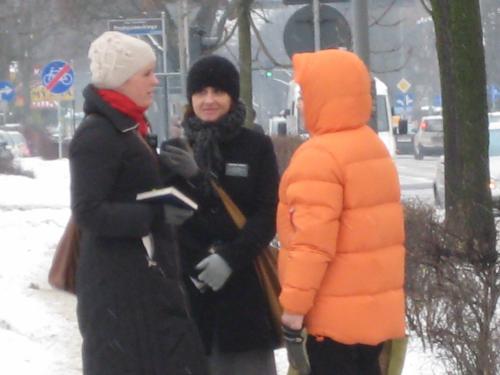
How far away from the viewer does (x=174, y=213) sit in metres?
4.61

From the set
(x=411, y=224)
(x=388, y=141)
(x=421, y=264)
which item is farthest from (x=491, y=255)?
(x=388, y=141)

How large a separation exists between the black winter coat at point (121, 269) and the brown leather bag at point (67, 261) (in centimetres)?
21

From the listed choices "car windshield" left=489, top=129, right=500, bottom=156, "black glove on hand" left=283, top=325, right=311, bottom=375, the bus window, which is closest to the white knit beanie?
"black glove on hand" left=283, top=325, right=311, bottom=375

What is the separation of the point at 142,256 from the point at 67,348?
4.79 metres

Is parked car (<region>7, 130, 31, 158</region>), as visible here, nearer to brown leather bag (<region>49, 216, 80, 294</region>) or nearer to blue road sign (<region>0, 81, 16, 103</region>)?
blue road sign (<region>0, 81, 16, 103</region>)

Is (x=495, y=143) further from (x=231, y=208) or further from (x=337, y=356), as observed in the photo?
(x=337, y=356)

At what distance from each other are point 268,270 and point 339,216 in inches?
36.4

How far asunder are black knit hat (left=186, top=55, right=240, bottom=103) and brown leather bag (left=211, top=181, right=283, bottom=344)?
375mm

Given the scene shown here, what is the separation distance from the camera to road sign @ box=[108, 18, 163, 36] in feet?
61.5

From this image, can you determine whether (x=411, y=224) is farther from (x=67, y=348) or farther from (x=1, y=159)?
(x=1, y=159)

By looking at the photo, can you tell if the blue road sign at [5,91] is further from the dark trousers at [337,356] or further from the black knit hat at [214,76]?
the dark trousers at [337,356]

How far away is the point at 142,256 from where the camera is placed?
4594mm

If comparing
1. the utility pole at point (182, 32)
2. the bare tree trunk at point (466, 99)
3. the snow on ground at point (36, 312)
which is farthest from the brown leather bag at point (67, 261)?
the utility pole at point (182, 32)

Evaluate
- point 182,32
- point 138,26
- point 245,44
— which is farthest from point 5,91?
point 245,44
